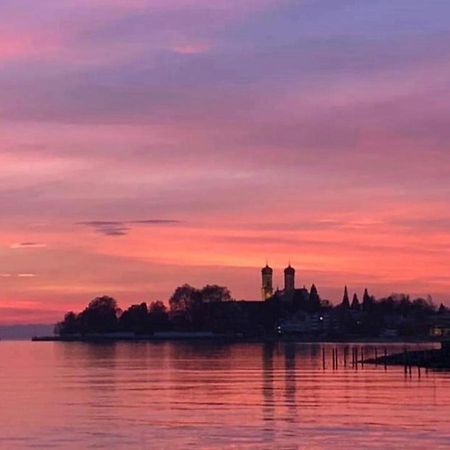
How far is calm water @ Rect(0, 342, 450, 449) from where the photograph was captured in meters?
52.5

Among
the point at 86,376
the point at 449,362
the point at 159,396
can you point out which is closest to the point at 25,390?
the point at 159,396

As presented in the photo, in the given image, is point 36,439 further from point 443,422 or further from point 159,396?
point 159,396

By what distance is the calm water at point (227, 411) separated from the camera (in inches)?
2067

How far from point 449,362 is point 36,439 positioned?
71340 mm

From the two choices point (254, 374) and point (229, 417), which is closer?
point (229, 417)

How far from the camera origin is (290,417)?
204 ft

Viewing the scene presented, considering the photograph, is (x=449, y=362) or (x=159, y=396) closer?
(x=159, y=396)

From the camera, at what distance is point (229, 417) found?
62.3 m

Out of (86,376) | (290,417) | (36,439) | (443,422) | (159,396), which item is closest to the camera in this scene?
(36,439)

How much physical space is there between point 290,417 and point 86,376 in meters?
46.4

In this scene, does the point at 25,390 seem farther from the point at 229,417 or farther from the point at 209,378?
the point at 229,417

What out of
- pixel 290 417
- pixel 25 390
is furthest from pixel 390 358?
pixel 290 417

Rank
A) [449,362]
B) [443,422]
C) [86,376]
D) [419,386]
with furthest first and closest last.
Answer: [449,362] < [86,376] < [419,386] < [443,422]

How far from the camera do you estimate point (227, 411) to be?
65.8 m
